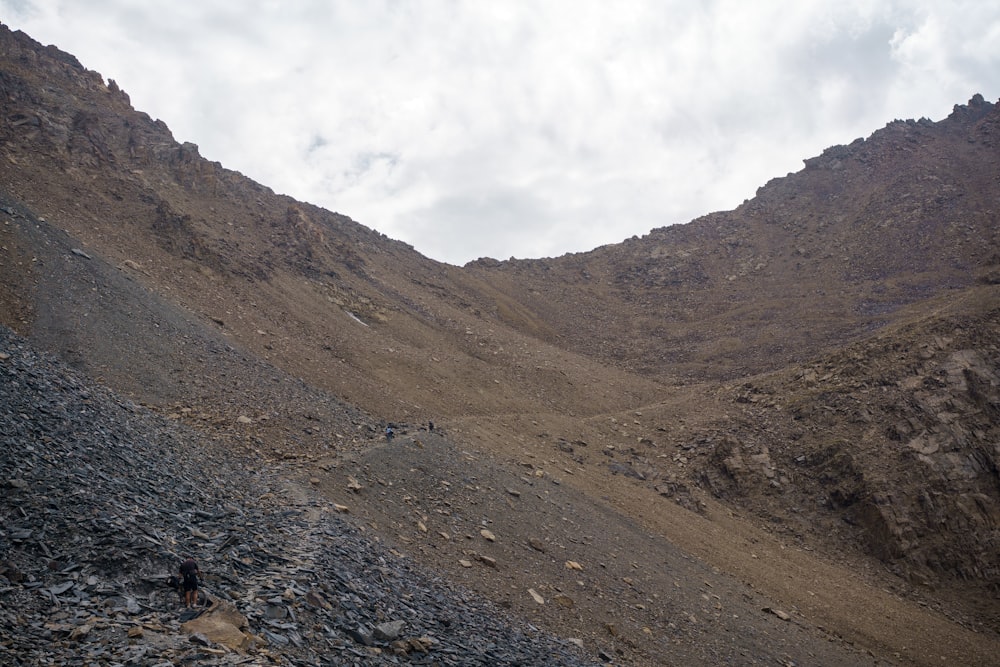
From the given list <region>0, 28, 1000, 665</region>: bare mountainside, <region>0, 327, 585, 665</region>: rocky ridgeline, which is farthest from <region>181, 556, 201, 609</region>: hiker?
<region>0, 28, 1000, 665</region>: bare mountainside

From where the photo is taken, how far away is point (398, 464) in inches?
630

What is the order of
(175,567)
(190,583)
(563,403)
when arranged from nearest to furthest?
(190,583) < (175,567) < (563,403)

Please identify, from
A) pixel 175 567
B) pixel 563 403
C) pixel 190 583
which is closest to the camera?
pixel 190 583

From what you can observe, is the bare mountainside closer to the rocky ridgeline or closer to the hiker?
the rocky ridgeline

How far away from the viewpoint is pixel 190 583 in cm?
755

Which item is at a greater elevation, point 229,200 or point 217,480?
point 229,200

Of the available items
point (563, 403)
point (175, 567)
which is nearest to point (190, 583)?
point (175, 567)

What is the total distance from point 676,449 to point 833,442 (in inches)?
227

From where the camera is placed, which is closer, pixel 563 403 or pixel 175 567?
pixel 175 567

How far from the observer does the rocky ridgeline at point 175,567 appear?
262 inches

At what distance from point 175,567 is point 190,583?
2.49 feet

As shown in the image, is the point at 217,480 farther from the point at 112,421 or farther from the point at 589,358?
the point at 589,358

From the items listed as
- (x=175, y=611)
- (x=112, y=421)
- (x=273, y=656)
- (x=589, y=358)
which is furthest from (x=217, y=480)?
(x=589, y=358)

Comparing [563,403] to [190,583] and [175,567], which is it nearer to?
[175,567]
